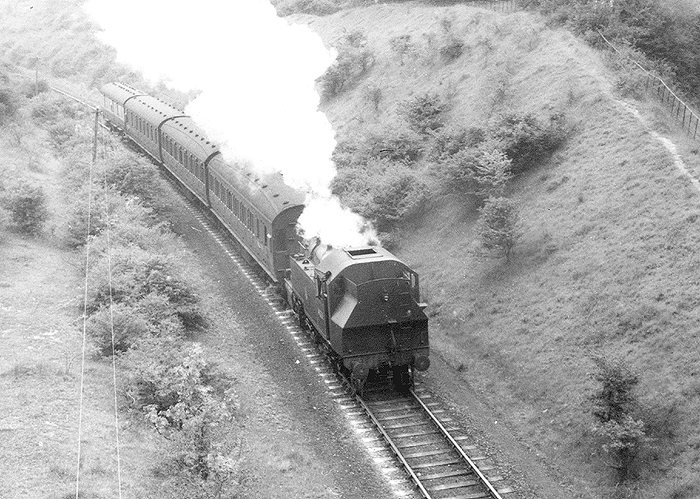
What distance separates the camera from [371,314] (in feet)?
61.8

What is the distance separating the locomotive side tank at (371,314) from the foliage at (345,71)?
27.5 m

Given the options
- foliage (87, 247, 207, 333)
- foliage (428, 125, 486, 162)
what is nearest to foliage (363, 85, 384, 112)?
foliage (428, 125, 486, 162)

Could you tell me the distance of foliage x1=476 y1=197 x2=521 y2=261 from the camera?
78.4 feet

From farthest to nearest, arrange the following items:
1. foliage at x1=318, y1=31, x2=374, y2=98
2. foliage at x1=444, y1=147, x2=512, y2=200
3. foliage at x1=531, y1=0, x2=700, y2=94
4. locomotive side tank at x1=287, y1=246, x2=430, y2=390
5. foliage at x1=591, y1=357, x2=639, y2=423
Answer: foliage at x1=318, y1=31, x2=374, y2=98
foliage at x1=531, y1=0, x2=700, y2=94
foliage at x1=444, y1=147, x2=512, y2=200
locomotive side tank at x1=287, y1=246, x2=430, y2=390
foliage at x1=591, y1=357, x2=639, y2=423

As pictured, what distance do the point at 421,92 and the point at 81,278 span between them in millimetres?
20707

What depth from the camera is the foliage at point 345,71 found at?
1799 inches

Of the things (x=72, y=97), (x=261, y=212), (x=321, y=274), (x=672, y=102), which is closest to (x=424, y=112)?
(x=672, y=102)

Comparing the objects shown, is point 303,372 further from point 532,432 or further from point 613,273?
point 613,273

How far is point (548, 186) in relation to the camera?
26562 mm

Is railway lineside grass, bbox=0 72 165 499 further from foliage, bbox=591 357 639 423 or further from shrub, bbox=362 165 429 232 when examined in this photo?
shrub, bbox=362 165 429 232

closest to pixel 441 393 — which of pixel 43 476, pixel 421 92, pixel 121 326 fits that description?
pixel 121 326

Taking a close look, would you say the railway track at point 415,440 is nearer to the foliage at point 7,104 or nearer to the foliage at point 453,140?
the foliage at point 453,140

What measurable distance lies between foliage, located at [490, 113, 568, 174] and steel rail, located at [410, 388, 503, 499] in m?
11.7

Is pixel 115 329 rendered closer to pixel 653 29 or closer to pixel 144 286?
pixel 144 286
